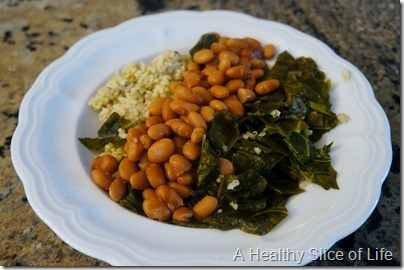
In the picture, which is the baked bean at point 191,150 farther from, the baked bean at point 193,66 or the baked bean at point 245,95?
the baked bean at point 193,66

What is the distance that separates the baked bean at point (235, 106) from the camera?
216 centimetres

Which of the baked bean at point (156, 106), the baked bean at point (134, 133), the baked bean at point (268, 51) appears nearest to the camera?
the baked bean at point (134, 133)

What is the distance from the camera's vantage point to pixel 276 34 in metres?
2.60

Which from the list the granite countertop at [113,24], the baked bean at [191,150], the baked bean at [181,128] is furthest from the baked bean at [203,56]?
the granite countertop at [113,24]

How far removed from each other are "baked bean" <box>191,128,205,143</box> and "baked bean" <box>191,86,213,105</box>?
199 mm

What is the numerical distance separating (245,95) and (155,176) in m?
0.59

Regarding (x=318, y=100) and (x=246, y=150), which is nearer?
(x=246, y=150)

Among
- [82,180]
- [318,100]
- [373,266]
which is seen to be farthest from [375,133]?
[82,180]

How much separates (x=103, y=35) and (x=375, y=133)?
1461 mm

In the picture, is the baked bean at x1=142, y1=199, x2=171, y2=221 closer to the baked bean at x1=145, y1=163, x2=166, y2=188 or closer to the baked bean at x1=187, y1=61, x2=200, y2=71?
the baked bean at x1=145, y1=163, x2=166, y2=188

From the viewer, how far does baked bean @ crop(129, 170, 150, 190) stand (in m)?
1.94

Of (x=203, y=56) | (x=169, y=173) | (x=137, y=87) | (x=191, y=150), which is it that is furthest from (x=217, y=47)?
(x=169, y=173)

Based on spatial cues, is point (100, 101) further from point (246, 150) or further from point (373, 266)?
point (373, 266)

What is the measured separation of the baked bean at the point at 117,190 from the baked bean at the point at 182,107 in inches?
15.6
